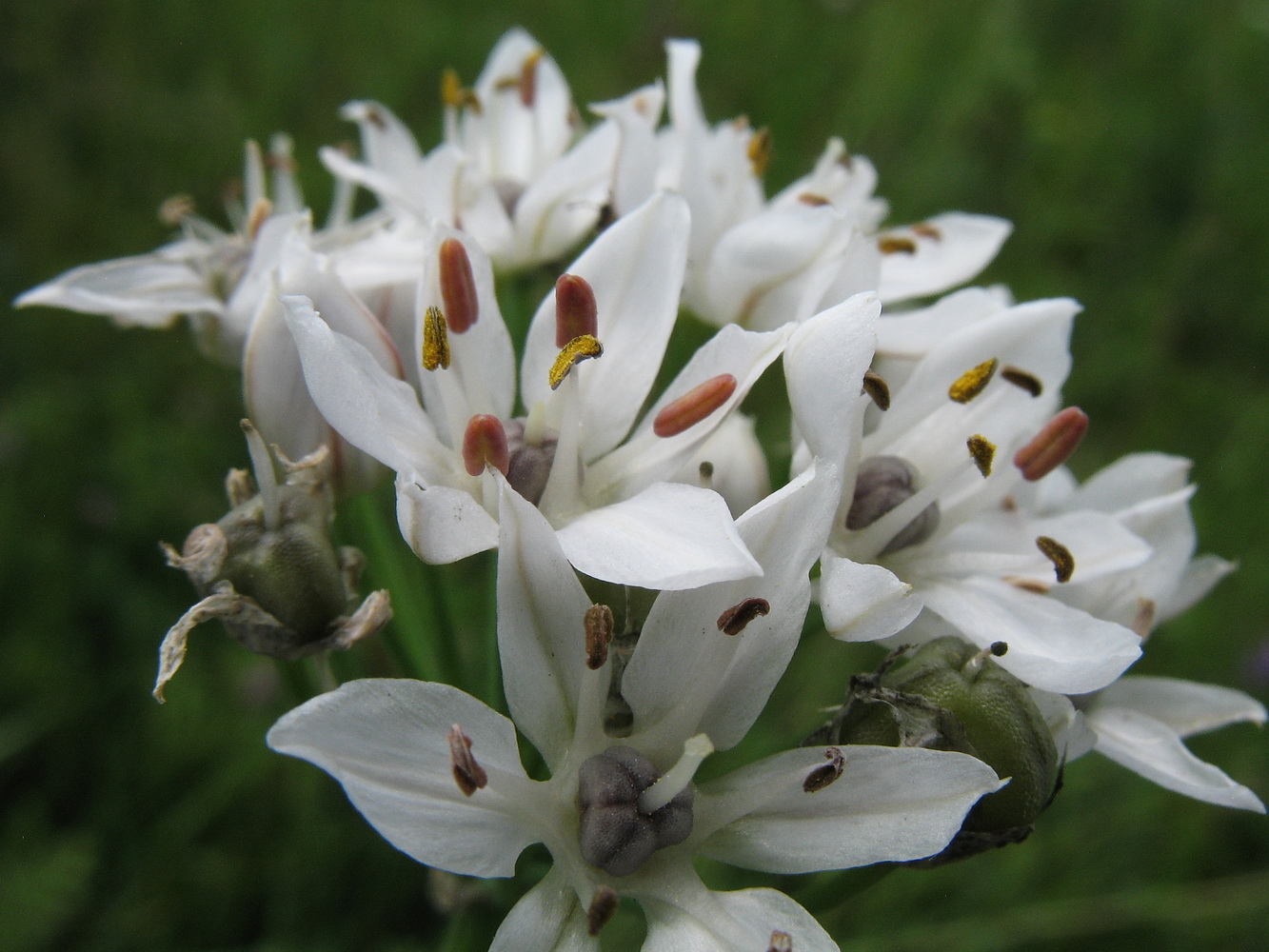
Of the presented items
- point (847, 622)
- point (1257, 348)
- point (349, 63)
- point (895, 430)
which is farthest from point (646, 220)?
point (1257, 348)

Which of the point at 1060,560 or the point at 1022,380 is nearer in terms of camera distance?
the point at 1060,560

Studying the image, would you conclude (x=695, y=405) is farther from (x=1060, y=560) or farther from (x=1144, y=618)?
(x=1144, y=618)


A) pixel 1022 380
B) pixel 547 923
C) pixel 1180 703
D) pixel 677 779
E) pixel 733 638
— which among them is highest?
pixel 1022 380

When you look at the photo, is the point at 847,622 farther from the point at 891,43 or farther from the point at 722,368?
the point at 891,43

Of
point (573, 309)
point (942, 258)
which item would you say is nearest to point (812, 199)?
point (942, 258)

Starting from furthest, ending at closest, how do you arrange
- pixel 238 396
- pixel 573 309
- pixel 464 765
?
pixel 238 396 → pixel 573 309 → pixel 464 765

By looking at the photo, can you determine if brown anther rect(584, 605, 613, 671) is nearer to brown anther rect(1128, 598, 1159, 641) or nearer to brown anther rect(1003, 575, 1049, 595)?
brown anther rect(1003, 575, 1049, 595)
